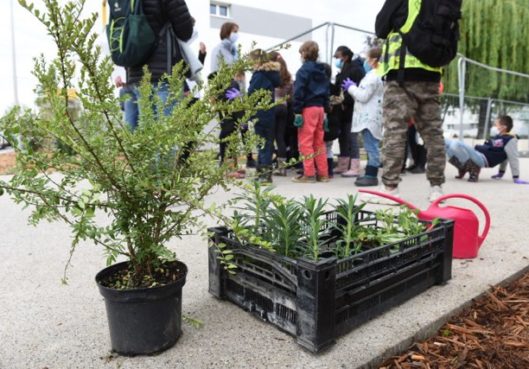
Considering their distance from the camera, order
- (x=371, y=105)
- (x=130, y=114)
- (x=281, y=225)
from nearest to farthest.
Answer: (x=281, y=225) < (x=130, y=114) < (x=371, y=105)

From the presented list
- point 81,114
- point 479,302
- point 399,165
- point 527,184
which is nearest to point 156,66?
point 399,165

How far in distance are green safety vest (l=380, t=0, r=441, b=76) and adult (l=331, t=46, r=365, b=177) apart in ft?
8.07

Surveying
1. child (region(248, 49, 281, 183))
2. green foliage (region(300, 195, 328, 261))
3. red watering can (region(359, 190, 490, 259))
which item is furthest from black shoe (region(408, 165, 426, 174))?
green foliage (region(300, 195, 328, 261))

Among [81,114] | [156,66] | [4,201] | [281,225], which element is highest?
[156,66]

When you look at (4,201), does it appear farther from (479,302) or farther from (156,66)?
(479,302)

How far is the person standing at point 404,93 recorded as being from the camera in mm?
3900

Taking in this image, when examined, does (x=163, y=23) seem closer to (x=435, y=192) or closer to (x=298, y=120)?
(x=298, y=120)

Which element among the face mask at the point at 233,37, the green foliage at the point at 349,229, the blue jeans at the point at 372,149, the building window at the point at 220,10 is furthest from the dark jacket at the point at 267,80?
the building window at the point at 220,10

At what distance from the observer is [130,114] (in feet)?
14.1

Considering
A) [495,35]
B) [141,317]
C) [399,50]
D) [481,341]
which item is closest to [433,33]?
[399,50]

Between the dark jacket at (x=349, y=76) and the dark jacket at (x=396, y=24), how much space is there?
7.88ft

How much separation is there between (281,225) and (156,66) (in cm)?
268

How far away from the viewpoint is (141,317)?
5.04 ft

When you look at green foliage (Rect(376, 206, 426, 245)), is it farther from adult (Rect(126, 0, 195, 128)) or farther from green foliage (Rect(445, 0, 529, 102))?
green foliage (Rect(445, 0, 529, 102))
